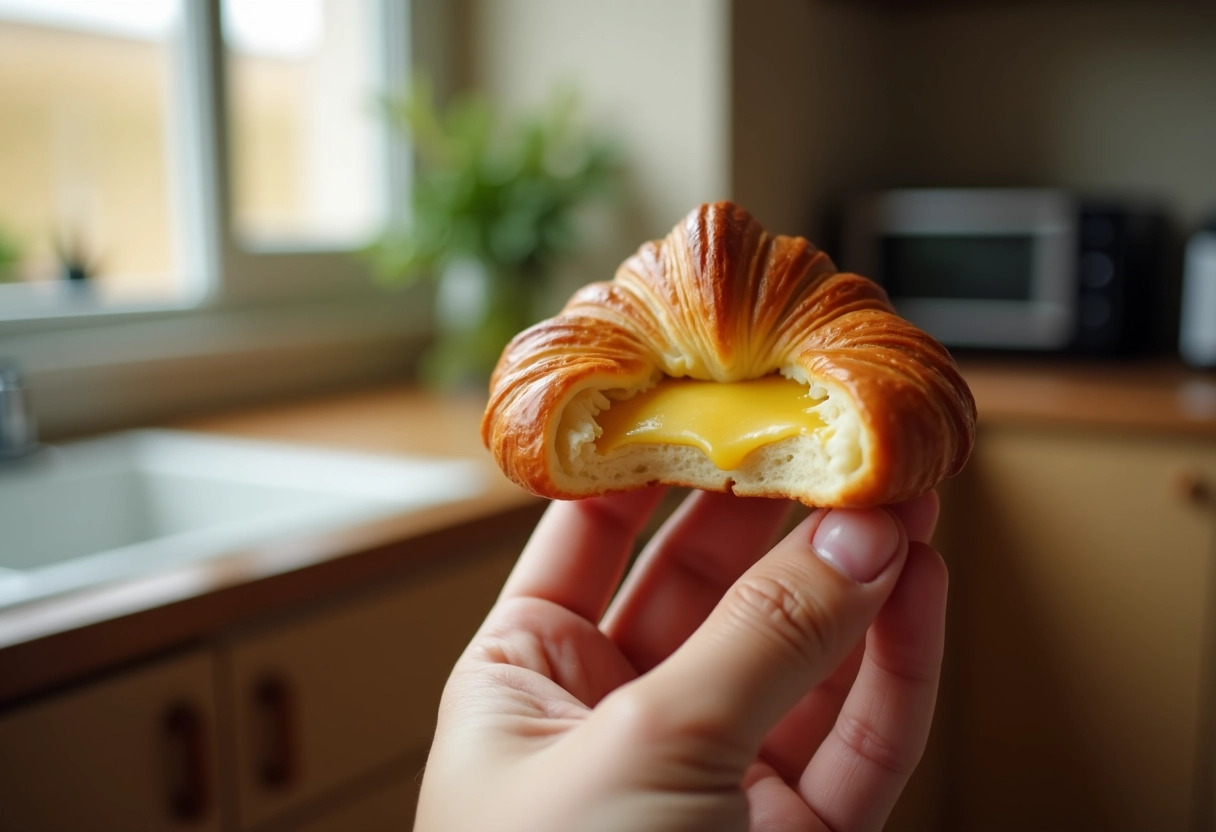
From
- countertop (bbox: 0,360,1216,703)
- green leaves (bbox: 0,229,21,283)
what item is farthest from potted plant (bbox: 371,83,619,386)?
green leaves (bbox: 0,229,21,283)

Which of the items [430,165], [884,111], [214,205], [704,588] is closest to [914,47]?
[884,111]

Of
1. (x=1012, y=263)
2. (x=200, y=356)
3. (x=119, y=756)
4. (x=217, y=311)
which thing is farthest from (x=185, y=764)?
(x=1012, y=263)

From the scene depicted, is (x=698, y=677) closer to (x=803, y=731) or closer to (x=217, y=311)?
(x=803, y=731)

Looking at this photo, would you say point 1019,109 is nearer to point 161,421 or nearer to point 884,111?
point 884,111

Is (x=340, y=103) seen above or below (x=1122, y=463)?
above

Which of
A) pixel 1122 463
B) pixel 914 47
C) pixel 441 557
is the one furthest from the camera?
pixel 914 47

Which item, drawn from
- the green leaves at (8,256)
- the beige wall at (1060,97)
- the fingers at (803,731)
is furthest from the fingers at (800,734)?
the beige wall at (1060,97)
